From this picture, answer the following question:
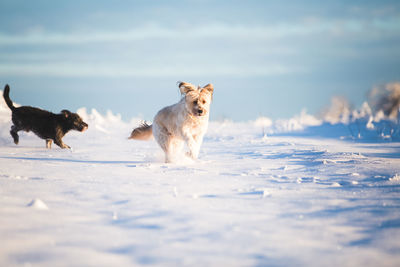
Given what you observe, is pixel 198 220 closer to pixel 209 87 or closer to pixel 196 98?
pixel 196 98

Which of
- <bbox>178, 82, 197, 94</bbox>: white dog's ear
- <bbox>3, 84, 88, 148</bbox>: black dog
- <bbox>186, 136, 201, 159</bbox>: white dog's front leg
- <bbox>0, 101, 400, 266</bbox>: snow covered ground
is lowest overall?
<bbox>0, 101, 400, 266</bbox>: snow covered ground

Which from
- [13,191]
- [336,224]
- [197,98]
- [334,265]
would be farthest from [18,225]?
[197,98]

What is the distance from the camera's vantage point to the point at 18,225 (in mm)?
2240

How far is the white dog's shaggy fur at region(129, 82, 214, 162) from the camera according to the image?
6.17 m

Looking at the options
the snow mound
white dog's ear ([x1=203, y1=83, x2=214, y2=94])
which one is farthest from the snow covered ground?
white dog's ear ([x1=203, y1=83, x2=214, y2=94])

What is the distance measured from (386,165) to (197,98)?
132 inches

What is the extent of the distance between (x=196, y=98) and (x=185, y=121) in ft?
1.57

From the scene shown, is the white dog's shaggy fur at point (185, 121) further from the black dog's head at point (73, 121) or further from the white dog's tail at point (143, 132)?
the black dog's head at point (73, 121)

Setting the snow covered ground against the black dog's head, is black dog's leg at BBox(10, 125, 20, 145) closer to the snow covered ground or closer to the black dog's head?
the black dog's head

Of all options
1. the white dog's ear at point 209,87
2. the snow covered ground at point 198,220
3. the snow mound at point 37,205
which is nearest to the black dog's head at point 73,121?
the white dog's ear at point 209,87

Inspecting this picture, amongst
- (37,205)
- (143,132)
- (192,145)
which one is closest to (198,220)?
(37,205)

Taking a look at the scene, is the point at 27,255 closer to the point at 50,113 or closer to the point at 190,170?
the point at 190,170

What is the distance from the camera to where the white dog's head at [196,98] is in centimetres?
609

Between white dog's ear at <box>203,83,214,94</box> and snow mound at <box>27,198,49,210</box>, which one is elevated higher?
white dog's ear at <box>203,83,214,94</box>
